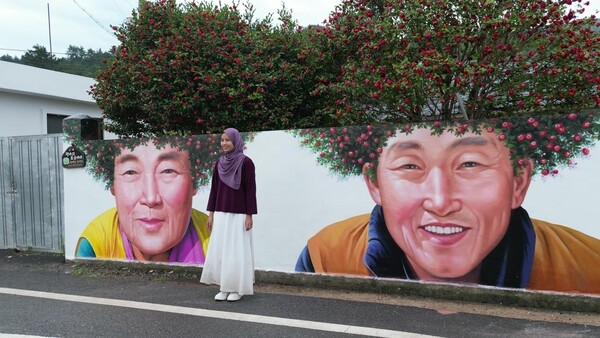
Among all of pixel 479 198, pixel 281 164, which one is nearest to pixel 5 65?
pixel 281 164

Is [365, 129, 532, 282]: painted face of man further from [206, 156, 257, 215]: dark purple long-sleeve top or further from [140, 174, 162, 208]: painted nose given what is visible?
[140, 174, 162, 208]: painted nose

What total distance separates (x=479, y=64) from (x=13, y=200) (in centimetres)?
711

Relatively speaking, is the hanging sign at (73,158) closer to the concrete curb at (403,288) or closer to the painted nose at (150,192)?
the painted nose at (150,192)

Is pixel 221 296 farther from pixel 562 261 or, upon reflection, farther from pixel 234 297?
pixel 562 261

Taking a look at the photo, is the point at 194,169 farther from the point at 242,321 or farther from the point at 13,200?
the point at 13,200

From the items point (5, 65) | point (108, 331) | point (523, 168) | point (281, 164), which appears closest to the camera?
point (108, 331)

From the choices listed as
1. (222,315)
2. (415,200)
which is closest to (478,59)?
(415,200)

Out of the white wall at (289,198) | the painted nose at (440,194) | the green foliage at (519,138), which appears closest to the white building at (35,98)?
the white wall at (289,198)

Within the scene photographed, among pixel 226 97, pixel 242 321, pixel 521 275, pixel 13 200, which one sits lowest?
pixel 242 321

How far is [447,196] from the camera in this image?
190 inches

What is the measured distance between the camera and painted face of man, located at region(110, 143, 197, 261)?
20.3 feet

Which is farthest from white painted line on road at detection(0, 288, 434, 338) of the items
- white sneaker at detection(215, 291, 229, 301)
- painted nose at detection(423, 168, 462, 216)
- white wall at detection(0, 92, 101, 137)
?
white wall at detection(0, 92, 101, 137)

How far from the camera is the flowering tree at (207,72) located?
7.32 metres

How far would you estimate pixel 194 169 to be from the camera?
614 cm
